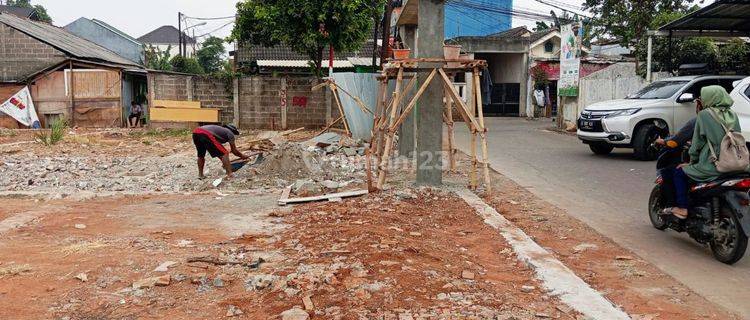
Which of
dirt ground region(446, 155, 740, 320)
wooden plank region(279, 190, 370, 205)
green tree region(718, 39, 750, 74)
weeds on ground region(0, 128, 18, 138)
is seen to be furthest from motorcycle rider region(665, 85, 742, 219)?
weeds on ground region(0, 128, 18, 138)

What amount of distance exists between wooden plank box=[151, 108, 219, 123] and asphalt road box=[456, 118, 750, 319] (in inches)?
365

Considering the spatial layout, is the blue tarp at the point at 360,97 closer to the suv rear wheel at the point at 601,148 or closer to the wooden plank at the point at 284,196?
the suv rear wheel at the point at 601,148

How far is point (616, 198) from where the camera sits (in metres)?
8.55

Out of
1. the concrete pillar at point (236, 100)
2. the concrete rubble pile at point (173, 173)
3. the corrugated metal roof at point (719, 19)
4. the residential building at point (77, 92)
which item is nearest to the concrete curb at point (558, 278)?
the concrete rubble pile at point (173, 173)

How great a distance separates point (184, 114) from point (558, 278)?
18871 mm

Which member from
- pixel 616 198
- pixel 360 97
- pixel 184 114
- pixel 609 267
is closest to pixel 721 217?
pixel 609 267

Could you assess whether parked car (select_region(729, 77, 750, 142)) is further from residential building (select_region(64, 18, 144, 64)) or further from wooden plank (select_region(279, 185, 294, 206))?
residential building (select_region(64, 18, 144, 64))

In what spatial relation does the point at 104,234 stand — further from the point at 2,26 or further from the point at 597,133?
the point at 2,26

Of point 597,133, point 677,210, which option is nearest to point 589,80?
point 597,133

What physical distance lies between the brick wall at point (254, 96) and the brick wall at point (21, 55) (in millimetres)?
6460

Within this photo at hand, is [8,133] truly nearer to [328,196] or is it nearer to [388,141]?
[328,196]

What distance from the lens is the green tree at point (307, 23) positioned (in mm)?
19078

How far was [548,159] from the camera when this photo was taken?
13.0 metres

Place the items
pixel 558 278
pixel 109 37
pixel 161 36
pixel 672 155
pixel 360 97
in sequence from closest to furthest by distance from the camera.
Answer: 1. pixel 558 278
2. pixel 672 155
3. pixel 360 97
4. pixel 109 37
5. pixel 161 36
